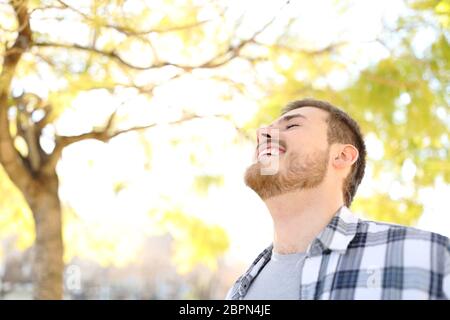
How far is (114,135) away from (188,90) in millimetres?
573

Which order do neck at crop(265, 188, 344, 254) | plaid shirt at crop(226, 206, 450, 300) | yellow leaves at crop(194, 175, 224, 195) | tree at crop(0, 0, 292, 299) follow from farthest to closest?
1. yellow leaves at crop(194, 175, 224, 195)
2. tree at crop(0, 0, 292, 299)
3. neck at crop(265, 188, 344, 254)
4. plaid shirt at crop(226, 206, 450, 300)

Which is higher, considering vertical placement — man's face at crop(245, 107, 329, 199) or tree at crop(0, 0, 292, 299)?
tree at crop(0, 0, 292, 299)

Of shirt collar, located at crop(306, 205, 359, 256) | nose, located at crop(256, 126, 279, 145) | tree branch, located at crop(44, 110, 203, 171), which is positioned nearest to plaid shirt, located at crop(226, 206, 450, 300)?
shirt collar, located at crop(306, 205, 359, 256)

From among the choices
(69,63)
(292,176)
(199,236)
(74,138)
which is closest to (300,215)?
(292,176)

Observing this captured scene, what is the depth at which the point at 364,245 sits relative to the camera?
1.29 meters

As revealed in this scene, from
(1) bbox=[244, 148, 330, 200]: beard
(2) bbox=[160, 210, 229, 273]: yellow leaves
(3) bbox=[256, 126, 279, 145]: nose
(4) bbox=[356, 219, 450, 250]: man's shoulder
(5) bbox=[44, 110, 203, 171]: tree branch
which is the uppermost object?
(5) bbox=[44, 110, 203, 171]: tree branch

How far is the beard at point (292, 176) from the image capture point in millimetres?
1525

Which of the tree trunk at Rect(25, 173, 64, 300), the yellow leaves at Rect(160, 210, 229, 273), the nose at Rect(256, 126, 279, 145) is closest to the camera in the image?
the nose at Rect(256, 126, 279, 145)

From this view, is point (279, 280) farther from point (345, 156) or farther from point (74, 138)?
point (74, 138)

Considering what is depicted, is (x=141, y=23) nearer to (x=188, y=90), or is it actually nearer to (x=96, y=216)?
(x=188, y=90)

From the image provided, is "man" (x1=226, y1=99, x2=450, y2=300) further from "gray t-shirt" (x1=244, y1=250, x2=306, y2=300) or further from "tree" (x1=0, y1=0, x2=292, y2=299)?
"tree" (x1=0, y1=0, x2=292, y2=299)

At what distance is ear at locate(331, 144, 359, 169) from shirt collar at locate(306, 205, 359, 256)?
0.22 meters

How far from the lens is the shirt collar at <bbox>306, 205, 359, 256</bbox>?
1312 mm
